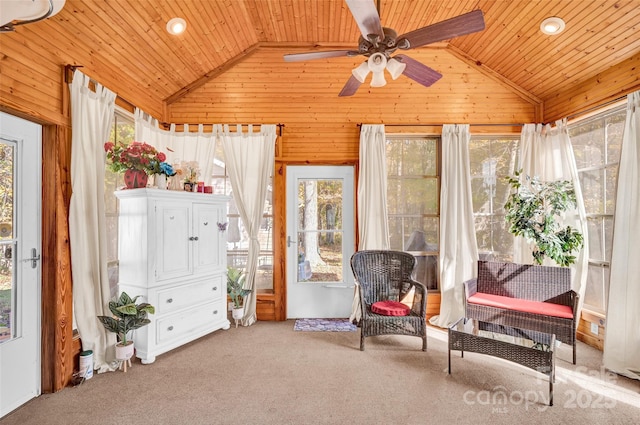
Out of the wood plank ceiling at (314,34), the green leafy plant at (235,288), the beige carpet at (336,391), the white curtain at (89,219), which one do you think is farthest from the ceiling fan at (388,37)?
the green leafy plant at (235,288)

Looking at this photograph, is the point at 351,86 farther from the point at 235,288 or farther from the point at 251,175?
the point at 235,288

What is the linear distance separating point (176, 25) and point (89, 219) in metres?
1.92

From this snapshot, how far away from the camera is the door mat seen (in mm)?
3697

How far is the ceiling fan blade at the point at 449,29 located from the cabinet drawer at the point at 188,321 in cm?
291

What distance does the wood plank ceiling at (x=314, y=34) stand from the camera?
2691mm

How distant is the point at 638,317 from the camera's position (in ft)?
8.66

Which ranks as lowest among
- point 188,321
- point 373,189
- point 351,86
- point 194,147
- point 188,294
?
point 188,321

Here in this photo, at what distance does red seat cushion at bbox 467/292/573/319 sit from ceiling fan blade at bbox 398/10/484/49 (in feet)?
7.81

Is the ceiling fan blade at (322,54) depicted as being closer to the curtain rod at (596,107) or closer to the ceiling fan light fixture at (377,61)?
the ceiling fan light fixture at (377,61)

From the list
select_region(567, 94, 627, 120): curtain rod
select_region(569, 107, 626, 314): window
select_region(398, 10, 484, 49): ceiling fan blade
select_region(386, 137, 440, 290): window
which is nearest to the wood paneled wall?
select_region(386, 137, 440, 290): window

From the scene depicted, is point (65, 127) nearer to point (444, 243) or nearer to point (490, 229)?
point (444, 243)

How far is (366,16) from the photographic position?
1.91 meters

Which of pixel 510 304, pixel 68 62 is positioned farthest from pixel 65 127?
pixel 510 304

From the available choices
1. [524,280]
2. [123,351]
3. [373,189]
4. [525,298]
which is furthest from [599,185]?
[123,351]
